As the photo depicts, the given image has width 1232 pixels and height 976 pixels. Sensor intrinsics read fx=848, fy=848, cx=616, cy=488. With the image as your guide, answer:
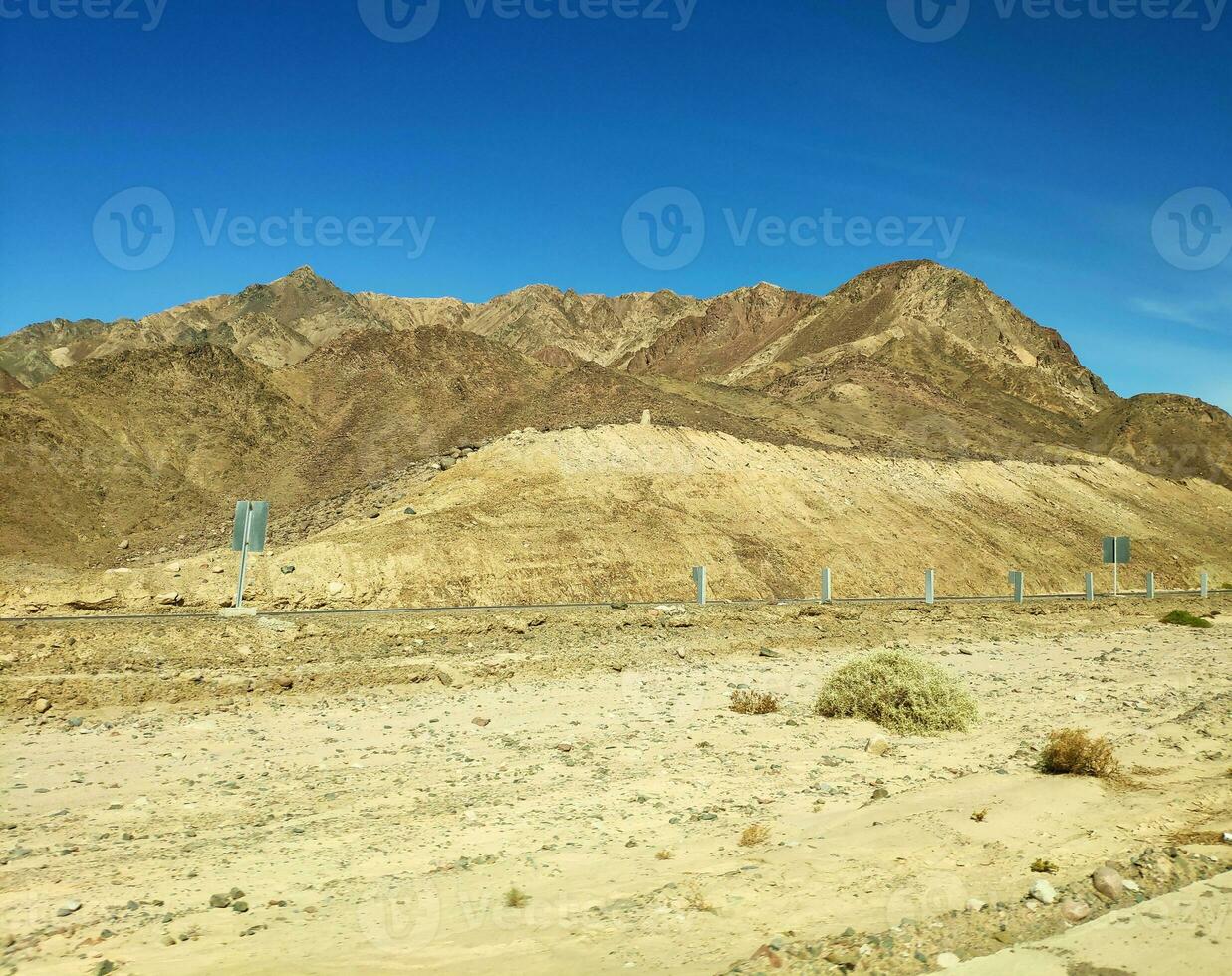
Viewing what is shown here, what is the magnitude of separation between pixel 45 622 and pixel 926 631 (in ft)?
71.7

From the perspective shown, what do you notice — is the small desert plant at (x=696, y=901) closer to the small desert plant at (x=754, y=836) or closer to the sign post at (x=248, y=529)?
the small desert plant at (x=754, y=836)

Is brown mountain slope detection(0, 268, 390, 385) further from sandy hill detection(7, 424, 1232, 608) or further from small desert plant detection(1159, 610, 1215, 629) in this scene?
small desert plant detection(1159, 610, 1215, 629)

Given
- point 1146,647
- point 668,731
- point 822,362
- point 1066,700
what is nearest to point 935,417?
point 822,362

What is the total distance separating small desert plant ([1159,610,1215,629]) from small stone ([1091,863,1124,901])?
2699 cm

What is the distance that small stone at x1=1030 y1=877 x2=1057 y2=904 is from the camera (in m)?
5.76

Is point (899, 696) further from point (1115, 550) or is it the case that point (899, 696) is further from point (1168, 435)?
point (1168, 435)

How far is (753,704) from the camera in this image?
520 inches

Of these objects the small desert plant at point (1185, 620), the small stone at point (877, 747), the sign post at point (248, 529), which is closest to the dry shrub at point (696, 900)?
the small stone at point (877, 747)

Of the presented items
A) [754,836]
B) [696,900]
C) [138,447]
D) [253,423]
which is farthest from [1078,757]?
[253,423]

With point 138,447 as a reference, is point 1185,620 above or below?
below

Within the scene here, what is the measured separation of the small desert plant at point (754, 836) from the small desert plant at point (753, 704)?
18.2ft

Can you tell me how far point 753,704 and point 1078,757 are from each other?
16.5 ft

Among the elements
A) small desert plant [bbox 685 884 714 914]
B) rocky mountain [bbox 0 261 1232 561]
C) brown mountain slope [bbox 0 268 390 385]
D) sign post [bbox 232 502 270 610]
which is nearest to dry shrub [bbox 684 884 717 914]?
small desert plant [bbox 685 884 714 914]

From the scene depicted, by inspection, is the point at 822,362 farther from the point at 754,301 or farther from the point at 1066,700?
the point at 1066,700
